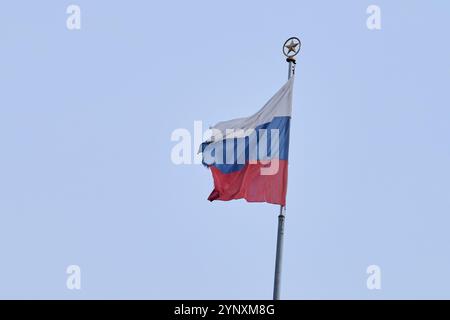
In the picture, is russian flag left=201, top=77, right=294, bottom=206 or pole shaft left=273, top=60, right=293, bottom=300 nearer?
pole shaft left=273, top=60, right=293, bottom=300

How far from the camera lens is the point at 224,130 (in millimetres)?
31484

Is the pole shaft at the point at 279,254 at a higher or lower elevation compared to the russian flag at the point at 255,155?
lower

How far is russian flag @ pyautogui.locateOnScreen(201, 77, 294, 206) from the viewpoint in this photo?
29.4 m

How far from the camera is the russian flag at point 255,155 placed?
96.4 feet

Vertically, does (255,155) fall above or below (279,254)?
above

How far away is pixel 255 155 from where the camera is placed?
1187 inches

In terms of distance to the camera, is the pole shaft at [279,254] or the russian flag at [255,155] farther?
the russian flag at [255,155]

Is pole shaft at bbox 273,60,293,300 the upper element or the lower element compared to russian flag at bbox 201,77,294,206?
lower
